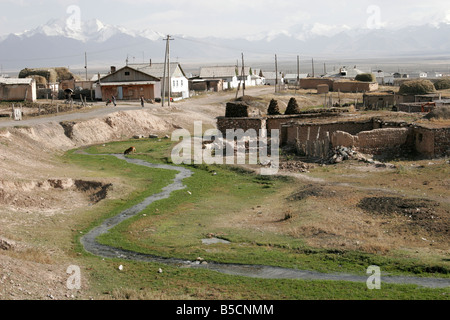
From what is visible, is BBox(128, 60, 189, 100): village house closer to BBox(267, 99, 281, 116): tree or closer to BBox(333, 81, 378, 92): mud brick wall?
BBox(333, 81, 378, 92): mud brick wall

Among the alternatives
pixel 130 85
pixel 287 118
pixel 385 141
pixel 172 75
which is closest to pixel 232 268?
pixel 385 141

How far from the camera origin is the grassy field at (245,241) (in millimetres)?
15188

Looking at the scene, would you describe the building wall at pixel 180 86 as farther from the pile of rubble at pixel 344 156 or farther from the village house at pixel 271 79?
the village house at pixel 271 79

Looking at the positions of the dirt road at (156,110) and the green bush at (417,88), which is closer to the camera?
the dirt road at (156,110)

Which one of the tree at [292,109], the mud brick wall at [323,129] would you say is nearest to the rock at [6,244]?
the mud brick wall at [323,129]

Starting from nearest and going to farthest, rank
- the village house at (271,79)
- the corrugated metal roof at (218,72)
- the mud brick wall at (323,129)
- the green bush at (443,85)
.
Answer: the mud brick wall at (323,129) → the green bush at (443,85) → the corrugated metal roof at (218,72) → the village house at (271,79)

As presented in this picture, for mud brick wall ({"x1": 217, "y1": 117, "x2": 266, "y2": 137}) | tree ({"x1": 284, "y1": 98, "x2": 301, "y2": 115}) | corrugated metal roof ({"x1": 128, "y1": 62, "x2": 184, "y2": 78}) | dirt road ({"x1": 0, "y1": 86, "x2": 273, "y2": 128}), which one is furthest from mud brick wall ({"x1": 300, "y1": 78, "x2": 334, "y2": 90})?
mud brick wall ({"x1": 217, "y1": 117, "x2": 266, "y2": 137})

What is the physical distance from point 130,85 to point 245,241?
158 feet

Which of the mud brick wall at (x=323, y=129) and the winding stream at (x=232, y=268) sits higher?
the mud brick wall at (x=323, y=129)

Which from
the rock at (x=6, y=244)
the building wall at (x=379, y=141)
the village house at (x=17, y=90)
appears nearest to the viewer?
the rock at (x=6, y=244)

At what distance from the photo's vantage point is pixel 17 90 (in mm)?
59969

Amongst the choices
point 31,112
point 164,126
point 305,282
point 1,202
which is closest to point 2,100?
point 31,112

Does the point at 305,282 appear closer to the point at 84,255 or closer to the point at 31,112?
the point at 84,255

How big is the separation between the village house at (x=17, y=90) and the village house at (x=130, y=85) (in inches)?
310
